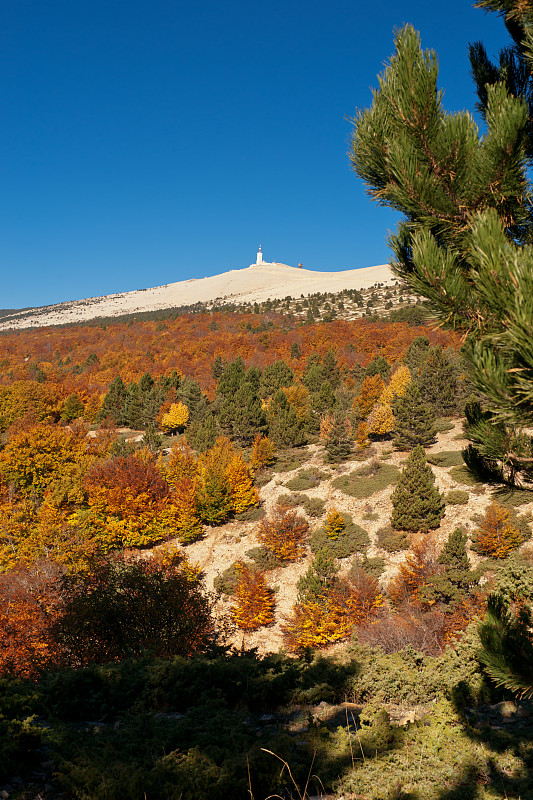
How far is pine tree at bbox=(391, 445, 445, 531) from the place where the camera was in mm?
26875

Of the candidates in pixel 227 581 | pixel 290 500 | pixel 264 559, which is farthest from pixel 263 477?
pixel 227 581

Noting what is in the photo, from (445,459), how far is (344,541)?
12022mm

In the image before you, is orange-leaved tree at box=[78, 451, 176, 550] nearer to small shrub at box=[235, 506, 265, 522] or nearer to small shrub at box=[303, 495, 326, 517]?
small shrub at box=[235, 506, 265, 522]

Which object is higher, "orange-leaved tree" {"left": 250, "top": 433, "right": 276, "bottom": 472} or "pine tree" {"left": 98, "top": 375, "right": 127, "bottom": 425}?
"pine tree" {"left": 98, "top": 375, "right": 127, "bottom": 425}

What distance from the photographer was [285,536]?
28469 millimetres

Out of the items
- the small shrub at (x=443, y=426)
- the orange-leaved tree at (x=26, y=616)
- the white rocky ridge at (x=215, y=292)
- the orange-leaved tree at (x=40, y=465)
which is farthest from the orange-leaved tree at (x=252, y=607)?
the white rocky ridge at (x=215, y=292)

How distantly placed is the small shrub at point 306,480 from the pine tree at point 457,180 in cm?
3171

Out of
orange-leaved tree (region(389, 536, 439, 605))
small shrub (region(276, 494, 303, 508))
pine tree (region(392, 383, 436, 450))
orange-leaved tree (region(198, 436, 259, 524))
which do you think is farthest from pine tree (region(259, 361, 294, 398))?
orange-leaved tree (region(389, 536, 439, 605))

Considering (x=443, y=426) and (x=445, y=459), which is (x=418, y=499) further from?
(x=443, y=426)

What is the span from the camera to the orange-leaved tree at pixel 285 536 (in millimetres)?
28031

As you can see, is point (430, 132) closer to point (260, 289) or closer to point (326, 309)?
point (326, 309)

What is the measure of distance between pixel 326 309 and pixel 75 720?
101276 mm

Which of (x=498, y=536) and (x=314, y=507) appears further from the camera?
(x=314, y=507)

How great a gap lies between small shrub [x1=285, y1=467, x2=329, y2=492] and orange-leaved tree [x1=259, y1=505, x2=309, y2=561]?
218 inches
